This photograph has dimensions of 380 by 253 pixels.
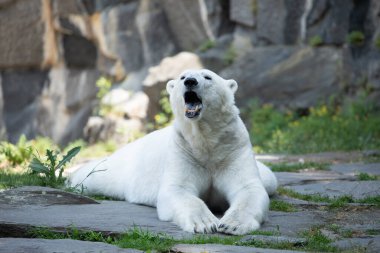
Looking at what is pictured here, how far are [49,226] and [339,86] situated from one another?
998cm

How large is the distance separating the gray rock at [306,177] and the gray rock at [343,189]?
0.21 metres

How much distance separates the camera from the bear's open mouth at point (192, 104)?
4720 millimetres

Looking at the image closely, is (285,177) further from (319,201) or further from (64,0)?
(64,0)

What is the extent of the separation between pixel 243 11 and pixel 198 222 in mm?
11328

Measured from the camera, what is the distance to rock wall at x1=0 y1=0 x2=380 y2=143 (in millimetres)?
12818

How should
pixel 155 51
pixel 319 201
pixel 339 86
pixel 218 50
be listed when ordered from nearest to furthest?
1. pixel 319 201
2. pixel 339 86
3. pixel 218 50
4. pixel 155 51

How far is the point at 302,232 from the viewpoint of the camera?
3881mm

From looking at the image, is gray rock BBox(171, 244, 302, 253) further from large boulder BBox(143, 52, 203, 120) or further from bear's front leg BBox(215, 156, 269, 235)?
large boulder BBox(143, 52, 203, 120)

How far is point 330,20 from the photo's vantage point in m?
13.1

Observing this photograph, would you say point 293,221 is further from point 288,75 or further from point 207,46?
point 207,46

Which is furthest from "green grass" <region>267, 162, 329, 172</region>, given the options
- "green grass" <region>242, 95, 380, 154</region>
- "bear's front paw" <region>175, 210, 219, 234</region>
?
"bear's front paw" <region>175, 210, 219, 234</region>

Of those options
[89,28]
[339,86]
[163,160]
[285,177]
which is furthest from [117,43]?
[163,160]

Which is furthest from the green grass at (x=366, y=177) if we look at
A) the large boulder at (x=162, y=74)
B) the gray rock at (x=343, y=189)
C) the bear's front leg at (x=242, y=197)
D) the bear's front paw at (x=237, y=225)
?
the large boulder at (x=162, y=74)

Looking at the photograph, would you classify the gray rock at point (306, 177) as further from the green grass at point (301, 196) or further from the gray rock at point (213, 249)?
the gray rock at point (213, 249)
